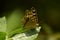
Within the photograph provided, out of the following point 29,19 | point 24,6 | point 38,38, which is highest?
point 24,6

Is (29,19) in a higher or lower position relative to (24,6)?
lower

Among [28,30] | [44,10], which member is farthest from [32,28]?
[44,10]

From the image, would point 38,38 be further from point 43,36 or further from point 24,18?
point 24,18

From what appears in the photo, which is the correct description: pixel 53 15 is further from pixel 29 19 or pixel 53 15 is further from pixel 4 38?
pixel 4 38

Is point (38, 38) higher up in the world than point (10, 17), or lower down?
lower down

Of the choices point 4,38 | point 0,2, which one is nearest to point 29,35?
point 4,38

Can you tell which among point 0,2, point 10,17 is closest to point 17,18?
point 10,17
